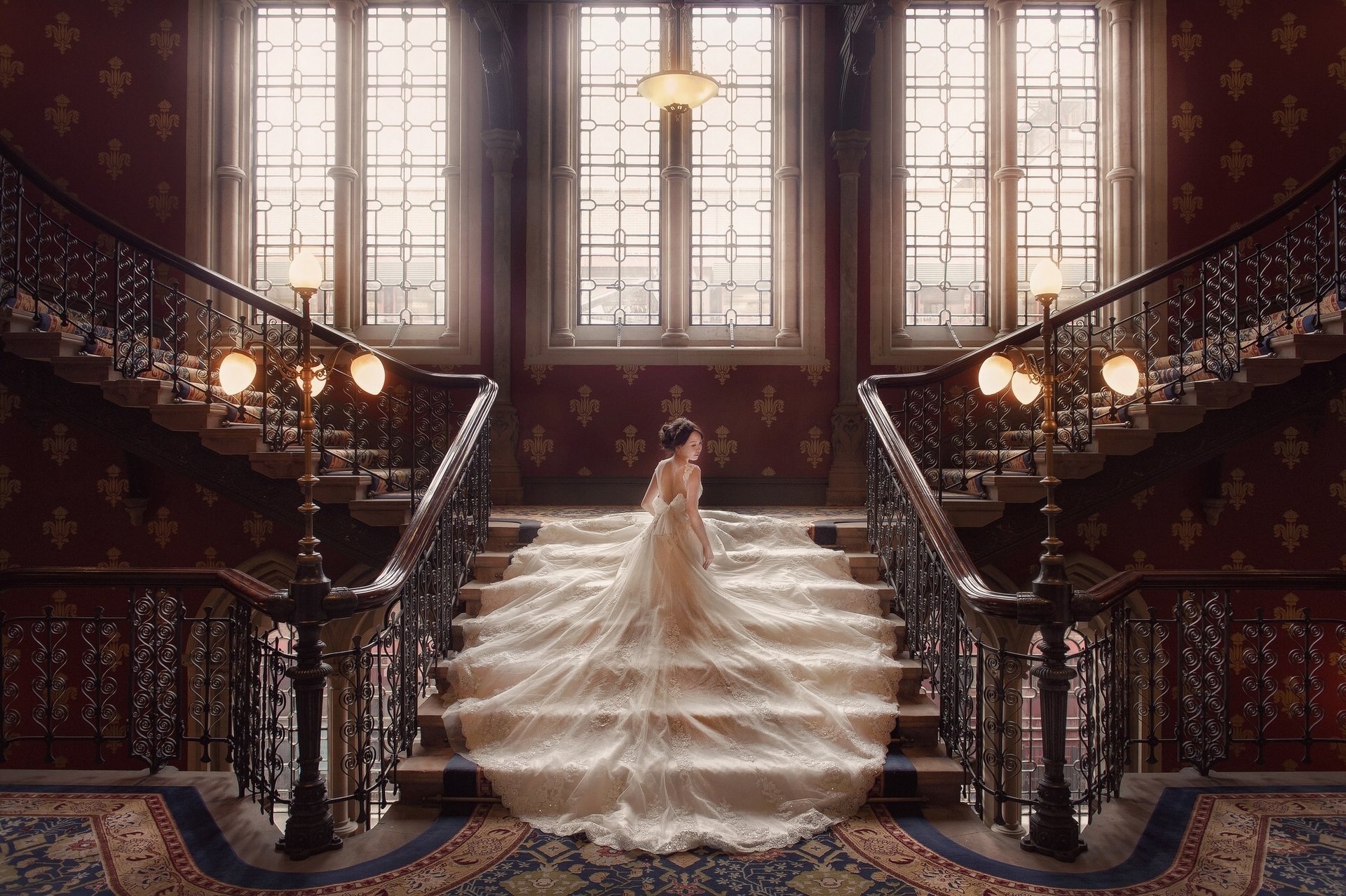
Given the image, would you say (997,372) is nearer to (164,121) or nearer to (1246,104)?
(1246,104)

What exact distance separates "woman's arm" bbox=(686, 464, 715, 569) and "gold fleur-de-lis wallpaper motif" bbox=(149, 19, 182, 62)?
20.7ft

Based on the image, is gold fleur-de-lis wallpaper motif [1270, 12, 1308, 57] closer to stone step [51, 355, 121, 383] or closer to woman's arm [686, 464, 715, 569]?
woman's arm [686, 464, 715, 569]

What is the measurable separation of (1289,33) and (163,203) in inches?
384

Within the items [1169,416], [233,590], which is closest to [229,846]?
[233,590]

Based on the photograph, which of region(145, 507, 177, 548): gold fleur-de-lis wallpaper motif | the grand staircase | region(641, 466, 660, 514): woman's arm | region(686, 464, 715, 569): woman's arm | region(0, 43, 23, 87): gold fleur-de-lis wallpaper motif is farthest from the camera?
region(0, 43, 23, 87): gold fleur-de-lis wallpaper motif

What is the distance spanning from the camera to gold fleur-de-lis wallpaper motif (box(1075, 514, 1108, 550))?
278 inches

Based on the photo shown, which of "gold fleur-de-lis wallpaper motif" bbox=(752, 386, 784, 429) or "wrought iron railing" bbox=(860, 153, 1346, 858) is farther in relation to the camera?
"gold fleur-de-lis wallpaper motif" bbox=(752, 386, 784, 429)

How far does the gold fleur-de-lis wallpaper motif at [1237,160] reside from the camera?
738 centimetres

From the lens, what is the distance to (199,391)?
573 cm

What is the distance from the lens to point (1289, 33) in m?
7.38

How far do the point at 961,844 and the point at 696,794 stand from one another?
1024 millimetres

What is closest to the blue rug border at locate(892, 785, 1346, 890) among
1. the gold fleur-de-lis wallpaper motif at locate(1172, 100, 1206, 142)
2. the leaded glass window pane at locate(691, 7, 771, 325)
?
the leaded glass window pane at locate(691, 7, 771, 325)

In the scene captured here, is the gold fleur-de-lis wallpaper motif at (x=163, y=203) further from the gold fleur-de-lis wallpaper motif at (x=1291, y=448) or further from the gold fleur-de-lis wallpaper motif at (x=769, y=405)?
the gold fleur-de-lis wallpaper motif at (x=1291, y=448)

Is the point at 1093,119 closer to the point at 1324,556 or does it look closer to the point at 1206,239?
the point at 1206,239
